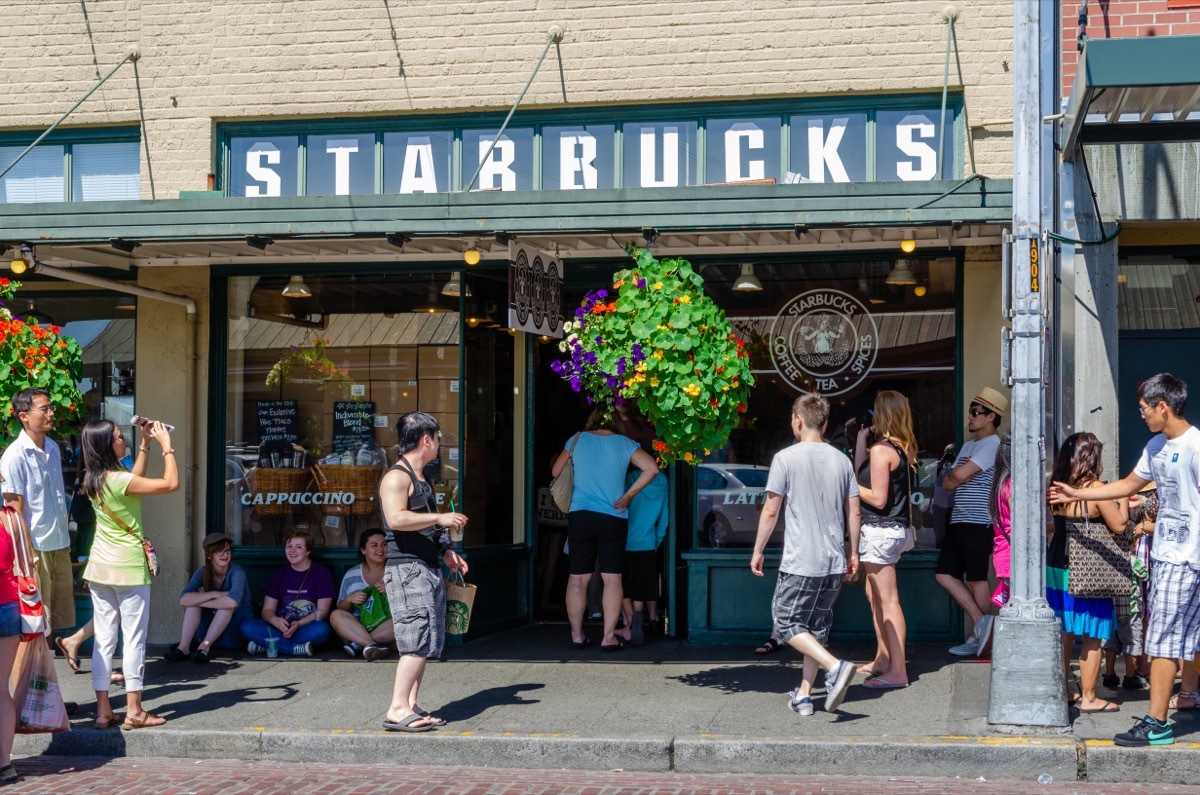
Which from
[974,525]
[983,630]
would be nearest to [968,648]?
[983,630]

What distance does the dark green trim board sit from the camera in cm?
823

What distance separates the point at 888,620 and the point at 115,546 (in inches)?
187

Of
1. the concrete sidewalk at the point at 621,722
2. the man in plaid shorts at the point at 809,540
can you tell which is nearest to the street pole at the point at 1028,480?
the concrete sidewalk at the point at 621,722

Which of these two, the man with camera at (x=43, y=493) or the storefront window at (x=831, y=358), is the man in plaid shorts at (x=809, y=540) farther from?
the man with camera at (x=43, y=493)

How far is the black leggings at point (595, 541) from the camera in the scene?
9703 mm

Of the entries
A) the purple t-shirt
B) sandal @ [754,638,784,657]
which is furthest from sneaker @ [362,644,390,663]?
sandal @ [754,638,784,657]

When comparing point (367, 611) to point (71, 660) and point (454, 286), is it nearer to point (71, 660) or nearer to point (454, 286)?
point (71, 660)

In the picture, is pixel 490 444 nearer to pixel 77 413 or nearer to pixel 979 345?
pixel 77 413

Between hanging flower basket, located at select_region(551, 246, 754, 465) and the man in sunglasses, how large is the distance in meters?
2.08

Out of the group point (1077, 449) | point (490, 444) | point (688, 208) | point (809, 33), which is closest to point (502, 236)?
A: point (688, 208)

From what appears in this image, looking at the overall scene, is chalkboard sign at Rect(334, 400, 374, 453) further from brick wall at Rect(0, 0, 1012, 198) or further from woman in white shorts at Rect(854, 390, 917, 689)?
woman in white shorts at Rect(854, 390, 917, 689)

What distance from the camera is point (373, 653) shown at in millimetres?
9594

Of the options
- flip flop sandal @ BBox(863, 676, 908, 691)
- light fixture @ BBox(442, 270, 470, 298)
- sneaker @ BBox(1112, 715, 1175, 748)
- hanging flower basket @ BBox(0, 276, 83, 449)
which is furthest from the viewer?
light fixture @ BBox(442, 270, 470, 298)

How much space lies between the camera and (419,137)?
10844mm
